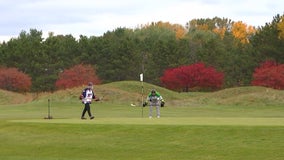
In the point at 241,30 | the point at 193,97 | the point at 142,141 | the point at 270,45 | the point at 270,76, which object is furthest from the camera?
the point at 241,30

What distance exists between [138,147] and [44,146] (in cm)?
430

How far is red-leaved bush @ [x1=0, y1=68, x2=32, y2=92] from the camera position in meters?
87.7

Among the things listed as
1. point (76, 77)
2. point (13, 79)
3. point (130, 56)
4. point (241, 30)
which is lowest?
point (13, 79)

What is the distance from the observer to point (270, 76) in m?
76.2

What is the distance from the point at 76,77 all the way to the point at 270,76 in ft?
92.5

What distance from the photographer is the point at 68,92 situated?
227 feet

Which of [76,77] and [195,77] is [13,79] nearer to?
[76,77]

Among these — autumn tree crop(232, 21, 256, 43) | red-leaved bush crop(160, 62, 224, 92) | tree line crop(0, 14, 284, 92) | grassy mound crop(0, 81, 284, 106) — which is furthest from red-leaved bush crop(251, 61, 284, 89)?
autumn tree crop(232, 21, 256, 43)

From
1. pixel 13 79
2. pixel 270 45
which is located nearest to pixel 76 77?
pixel 13 79

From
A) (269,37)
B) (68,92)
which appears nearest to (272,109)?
(68,92)

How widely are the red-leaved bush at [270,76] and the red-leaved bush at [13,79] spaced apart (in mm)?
33657

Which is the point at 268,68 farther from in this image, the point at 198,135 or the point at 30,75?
the point at 198,135

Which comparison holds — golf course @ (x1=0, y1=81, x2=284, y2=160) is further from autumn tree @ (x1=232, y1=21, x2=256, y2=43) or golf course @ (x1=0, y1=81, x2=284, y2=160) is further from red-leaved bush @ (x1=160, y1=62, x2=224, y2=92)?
autumn tree @ (x1=232, y1=21, x2=256, y2=43)

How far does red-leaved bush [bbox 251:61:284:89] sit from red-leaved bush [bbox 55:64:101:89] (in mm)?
24197
